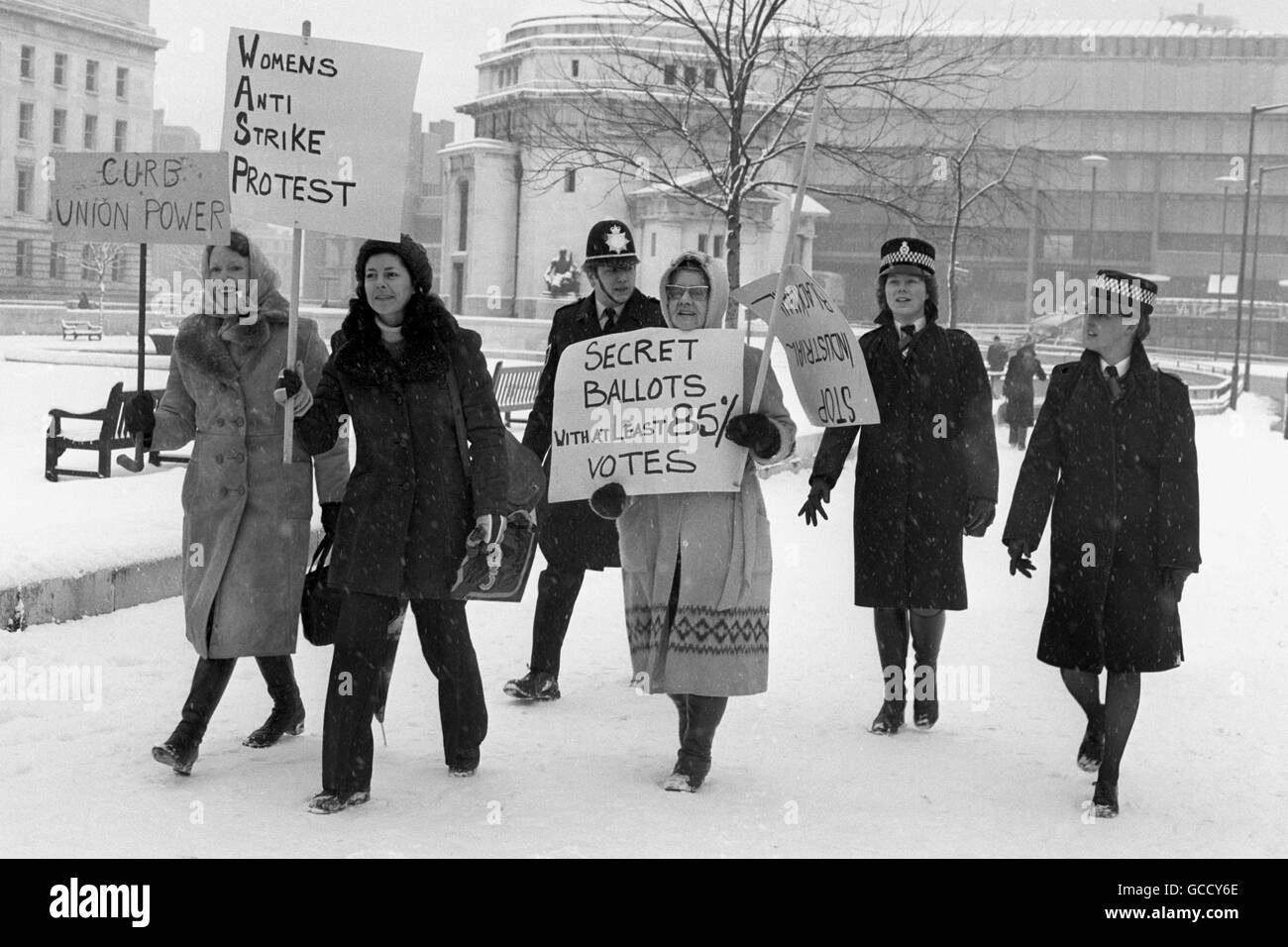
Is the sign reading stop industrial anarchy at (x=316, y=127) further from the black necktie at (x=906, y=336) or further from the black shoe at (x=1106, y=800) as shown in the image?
the black shoe at (x=1106, y=800)

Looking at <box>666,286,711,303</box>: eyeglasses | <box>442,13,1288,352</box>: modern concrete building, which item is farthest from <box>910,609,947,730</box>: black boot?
<box>442,13,1288,352</box>: modern concrete building

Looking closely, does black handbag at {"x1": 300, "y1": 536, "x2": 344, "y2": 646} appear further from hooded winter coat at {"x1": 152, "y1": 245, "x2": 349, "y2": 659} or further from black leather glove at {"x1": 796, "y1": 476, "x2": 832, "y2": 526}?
black leather glove at {"x1": 796, "y1": 476, "x2": 832, "y2": 526}

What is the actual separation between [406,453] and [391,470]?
77 mm

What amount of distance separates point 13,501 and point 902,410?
773 cm

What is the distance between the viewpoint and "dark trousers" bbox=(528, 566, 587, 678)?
7.09 m

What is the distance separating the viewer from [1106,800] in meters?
5.43

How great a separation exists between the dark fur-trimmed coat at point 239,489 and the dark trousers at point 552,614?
5.15 ft

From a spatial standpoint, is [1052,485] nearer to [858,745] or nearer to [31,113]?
[858,745]


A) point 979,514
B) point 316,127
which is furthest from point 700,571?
point 316,127

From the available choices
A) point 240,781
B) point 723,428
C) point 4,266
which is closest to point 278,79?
point 723,428

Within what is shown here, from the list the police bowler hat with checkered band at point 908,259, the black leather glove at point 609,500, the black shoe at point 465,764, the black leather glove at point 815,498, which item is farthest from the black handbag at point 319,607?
the police bowler hat with checkered band at point 908,259

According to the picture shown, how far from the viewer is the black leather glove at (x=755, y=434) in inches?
212

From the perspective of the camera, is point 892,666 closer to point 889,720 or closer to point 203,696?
point 889,720

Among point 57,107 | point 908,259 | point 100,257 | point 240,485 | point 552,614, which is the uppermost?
point 57,107
